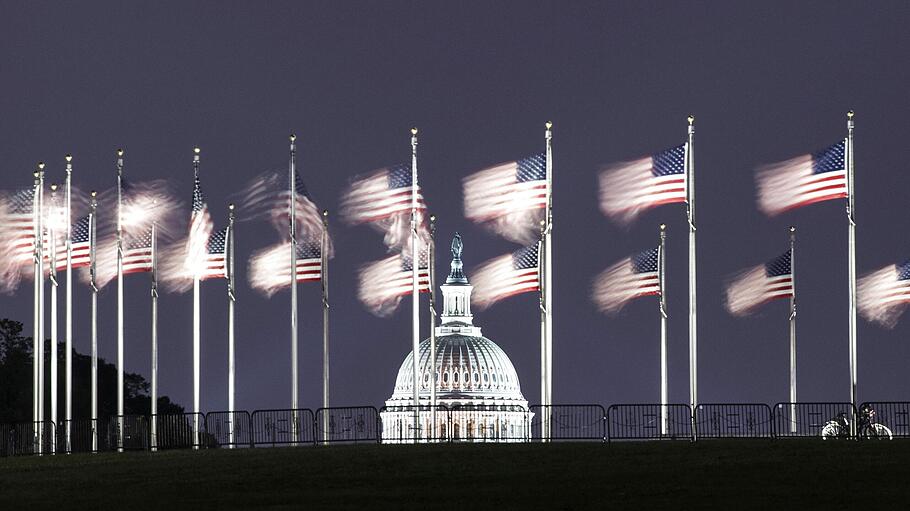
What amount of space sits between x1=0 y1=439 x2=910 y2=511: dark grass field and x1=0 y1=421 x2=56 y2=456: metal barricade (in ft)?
51.6

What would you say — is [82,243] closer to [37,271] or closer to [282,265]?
[37,271]

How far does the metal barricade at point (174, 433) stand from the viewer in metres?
77.4

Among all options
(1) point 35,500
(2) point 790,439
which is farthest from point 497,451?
(1) point 35,500

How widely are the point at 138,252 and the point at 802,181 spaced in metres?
24.0

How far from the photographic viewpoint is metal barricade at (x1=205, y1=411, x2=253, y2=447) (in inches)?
2953

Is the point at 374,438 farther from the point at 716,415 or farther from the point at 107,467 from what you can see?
the point at 107,467

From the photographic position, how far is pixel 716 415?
241 ft

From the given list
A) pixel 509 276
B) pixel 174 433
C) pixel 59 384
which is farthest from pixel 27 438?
pixel 59 384

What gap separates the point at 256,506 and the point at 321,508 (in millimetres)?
1700

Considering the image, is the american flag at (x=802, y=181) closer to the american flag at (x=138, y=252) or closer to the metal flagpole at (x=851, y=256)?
the metal flagpole at (x=851, y=256)

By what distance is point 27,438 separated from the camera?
81500 mm

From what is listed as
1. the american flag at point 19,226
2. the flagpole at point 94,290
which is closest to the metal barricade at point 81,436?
the flagpole at point 94,290

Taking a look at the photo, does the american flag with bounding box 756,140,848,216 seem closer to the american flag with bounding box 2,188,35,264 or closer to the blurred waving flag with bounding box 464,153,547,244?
the blurred waving flag with bounding box 464,153,547,244

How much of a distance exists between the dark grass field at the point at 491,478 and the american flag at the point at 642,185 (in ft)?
39.8
